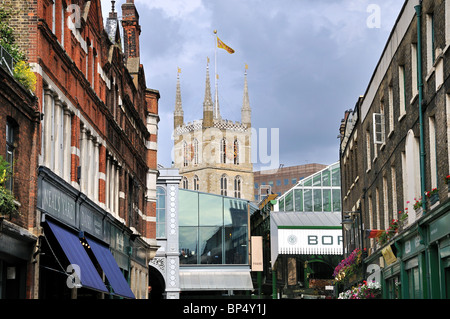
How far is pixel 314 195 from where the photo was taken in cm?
6769

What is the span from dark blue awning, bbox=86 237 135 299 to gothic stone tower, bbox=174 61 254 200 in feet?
397

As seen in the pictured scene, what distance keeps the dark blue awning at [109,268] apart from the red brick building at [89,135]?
34 centimetres

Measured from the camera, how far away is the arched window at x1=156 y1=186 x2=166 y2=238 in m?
53.1

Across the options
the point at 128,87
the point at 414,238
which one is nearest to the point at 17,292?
the point at 414,238

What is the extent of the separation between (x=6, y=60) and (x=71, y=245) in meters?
6.27

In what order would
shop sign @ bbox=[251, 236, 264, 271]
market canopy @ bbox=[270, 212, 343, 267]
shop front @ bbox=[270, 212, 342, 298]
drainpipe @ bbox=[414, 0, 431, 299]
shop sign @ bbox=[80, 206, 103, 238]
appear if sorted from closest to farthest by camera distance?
drainpipe @ bbox=[414, 0, 431, 299] < shop sign @ bbox=[80, 206, 103, 238] < market canopy @ bbox=[270, 212, 343, 267] < shop front @ bbox=[270, 212, 342, 298] < shop sign @ bbox=[251, 236, 264, 271]

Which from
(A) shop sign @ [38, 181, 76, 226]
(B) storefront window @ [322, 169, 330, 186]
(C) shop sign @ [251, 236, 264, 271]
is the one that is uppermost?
(B) storefront window @ [322, 169, 330, 186]

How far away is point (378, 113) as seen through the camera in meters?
27.4

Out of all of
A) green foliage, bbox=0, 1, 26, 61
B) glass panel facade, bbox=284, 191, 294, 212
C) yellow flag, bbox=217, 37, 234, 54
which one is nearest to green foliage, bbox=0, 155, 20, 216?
green foliage, bbox=0, 1, 26, 61

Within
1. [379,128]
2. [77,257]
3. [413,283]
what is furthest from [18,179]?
[379,128]

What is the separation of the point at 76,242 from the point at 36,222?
3954mm

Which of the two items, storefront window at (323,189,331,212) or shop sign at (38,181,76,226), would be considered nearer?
shop sign at (38,181,76,226)

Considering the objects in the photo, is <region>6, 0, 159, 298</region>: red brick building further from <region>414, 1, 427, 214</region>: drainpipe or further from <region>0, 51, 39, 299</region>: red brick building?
<region>414, 1, 427, 214</region>: drainpipe
